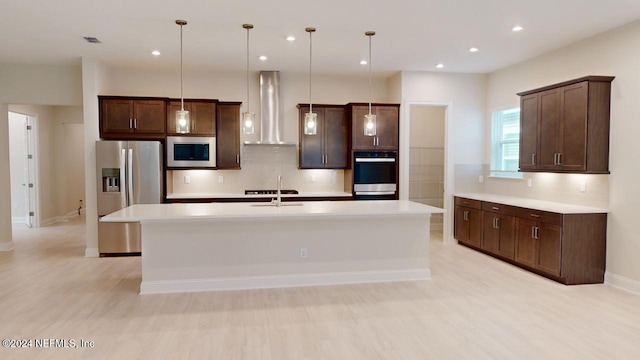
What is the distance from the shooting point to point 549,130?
194 inches

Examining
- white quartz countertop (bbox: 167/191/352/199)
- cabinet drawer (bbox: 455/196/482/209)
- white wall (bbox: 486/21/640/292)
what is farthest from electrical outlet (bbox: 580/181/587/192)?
white quartz countertop (bbox: 167/191/352/199)

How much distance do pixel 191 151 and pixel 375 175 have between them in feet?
9.54

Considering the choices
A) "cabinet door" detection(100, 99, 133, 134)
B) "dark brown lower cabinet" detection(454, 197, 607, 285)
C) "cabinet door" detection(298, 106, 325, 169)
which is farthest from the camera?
"cabinet door" detection(298, 106, 325, 169)

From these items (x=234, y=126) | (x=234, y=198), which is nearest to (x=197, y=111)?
(x=234, y=126)

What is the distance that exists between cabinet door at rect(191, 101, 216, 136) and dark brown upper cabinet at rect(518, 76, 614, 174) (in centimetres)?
457

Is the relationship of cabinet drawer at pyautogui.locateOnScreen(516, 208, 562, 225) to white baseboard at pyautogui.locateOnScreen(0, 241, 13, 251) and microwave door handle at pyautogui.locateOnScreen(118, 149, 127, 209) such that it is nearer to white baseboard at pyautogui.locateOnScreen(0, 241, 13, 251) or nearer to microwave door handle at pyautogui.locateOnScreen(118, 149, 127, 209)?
microwave door handle at pyautogui.locateOnScreen(118, 149, 127, 209)

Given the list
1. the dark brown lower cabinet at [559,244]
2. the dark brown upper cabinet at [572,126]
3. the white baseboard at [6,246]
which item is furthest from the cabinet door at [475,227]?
the white baseboard at [6,246]

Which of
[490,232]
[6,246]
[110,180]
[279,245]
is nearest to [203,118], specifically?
[110,180]

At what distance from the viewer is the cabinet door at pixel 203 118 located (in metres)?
6.11

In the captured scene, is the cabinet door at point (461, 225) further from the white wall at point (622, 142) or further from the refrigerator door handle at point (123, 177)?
the refrigerator door handle at point (123, 177)

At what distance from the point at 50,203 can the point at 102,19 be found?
6416 millimetres

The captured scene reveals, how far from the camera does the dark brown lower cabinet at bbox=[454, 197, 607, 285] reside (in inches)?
174

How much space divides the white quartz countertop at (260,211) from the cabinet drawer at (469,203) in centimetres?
175

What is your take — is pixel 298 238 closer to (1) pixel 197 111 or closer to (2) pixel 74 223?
(1) pixel 197 111
